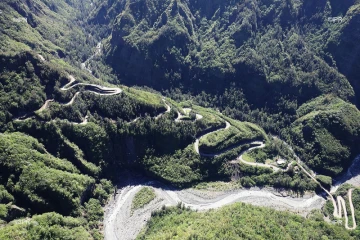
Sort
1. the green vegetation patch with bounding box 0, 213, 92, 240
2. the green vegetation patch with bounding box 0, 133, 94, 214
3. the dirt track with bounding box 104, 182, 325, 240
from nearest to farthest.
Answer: the green vegetation patch with bounding box 0, 213, 92, 240, the green vegetation patch with bounding box 0, 133, 94, 214, the dirt track with bounding box 104, 182, 325, 240

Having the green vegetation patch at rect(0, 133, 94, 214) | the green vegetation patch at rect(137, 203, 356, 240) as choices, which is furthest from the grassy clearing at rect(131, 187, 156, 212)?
the green vegetation patch at rect(0, 133, 94, 214)

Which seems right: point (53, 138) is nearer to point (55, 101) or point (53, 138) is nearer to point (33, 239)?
point (55, 101)

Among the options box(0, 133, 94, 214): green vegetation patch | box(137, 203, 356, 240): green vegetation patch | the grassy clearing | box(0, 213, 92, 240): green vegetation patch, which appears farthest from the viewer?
the grassy clearing

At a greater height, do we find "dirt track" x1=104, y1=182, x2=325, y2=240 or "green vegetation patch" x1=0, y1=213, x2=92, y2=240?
"dirt track" x1=104, y1=182, x2=325, y2=240

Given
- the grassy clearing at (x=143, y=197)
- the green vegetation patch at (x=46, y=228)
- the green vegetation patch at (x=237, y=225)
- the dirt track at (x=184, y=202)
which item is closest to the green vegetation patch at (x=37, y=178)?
the green vegetation patch at (x=46, y=228)

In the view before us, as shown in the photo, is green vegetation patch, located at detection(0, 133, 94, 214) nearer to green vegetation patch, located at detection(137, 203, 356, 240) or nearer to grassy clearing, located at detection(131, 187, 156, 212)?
grassy clearing, located at detection(131, 187, 156, 212)

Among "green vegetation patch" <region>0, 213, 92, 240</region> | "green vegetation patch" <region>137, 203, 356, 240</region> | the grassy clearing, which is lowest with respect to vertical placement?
"green vegetation patch" <region>0, 213, 92, 240</region>

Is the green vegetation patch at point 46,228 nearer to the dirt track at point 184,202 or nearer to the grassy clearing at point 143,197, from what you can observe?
the dirt track at point 184,202
